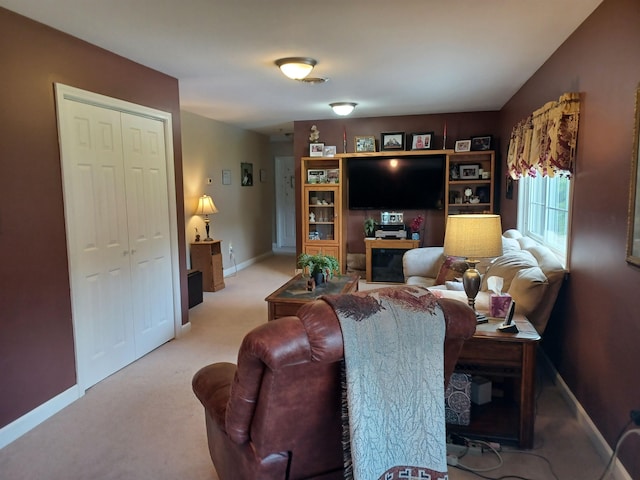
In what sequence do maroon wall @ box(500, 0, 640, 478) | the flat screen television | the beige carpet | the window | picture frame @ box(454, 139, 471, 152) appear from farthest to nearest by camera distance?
the flat screen television
picture frame @ box(454, 139, 471, 152)
the window
the beige carpet
maroon wall @ box(500, 0, 640, 478)

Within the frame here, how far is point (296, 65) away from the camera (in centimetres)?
340

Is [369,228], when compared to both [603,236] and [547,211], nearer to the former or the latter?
[547,211]

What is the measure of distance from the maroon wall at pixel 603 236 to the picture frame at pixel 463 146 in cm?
303

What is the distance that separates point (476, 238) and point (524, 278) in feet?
1.93

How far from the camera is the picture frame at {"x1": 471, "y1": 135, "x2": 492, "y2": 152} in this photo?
233 inches

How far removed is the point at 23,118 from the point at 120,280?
1.34m

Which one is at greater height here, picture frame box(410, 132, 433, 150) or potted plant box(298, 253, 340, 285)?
picture frame box(410, 132, 433, 150)

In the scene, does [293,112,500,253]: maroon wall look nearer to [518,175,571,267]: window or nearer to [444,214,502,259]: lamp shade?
[518,175,571,267]: window

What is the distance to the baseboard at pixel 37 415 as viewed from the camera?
7.96ft

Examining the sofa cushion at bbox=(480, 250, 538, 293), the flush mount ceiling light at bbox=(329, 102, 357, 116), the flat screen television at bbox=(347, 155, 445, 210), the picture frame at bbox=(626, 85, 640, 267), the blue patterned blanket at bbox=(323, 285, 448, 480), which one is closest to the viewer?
the blue patterned blanket at bbox=(323, 285, 448, 480)

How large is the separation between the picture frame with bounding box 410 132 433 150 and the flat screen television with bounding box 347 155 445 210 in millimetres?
164

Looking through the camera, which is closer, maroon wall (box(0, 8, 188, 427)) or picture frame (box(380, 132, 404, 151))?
maroon wall (box(0, 8, 188, 427))

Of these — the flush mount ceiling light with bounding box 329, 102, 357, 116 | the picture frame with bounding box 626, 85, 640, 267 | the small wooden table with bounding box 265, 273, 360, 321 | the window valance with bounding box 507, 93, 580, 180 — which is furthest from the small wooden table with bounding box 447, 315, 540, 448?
the flush mount ceiling light with bounding box 329, 102, 357, 116

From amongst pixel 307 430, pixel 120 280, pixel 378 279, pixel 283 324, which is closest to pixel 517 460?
pixel 307 430
